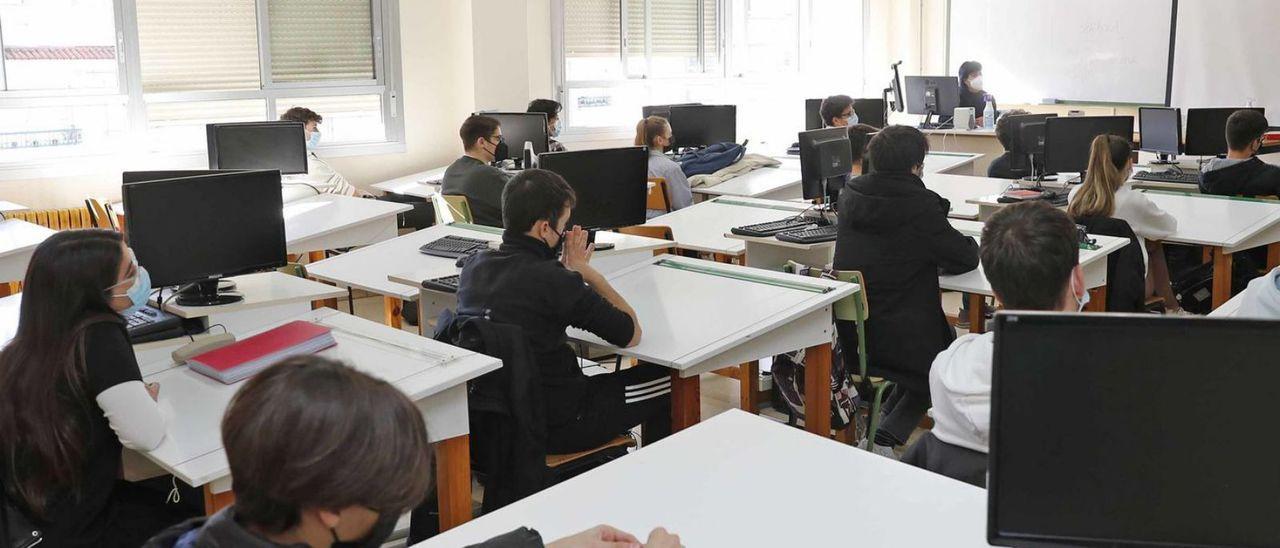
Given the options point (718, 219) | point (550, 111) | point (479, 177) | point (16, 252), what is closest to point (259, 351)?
point (16, 252)

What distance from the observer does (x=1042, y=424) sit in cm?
143

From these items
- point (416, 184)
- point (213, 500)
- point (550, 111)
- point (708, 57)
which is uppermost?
point (708, 57)

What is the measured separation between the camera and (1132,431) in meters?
1.41

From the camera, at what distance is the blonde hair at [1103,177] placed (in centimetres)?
464

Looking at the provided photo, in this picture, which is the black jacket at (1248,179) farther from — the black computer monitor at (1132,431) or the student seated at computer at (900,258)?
the black computer monitor at (1132,431)

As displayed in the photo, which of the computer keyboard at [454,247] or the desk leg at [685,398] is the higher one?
the computer keyboard at [454,247]

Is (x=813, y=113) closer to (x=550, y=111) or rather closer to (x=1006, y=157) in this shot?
(x=1006, y=157)

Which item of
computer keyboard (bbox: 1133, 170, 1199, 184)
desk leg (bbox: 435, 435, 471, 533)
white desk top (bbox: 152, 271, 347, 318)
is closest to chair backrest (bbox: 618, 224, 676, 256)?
white desk top (bbox: 152, 271, 347, 318)

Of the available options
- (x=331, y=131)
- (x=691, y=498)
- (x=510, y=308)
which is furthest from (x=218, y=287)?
(x=331, y=131)

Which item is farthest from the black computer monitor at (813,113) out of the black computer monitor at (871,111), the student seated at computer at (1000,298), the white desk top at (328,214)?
the student seated at computer at (1000,298)

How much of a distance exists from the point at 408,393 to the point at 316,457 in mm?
1404

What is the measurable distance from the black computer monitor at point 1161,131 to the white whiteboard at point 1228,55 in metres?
2.07

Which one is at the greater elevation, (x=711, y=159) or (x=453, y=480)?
(x=711, y=159)

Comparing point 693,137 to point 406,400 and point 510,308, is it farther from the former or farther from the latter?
point 406,400
